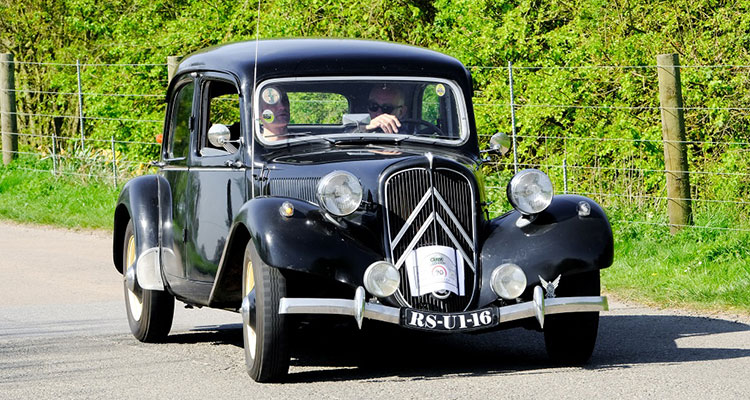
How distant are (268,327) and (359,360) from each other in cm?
109

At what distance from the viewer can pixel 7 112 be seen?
19.5 meters

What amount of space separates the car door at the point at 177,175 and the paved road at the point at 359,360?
540 mm

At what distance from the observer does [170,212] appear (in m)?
8.45

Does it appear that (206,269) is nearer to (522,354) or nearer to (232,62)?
(232,62)

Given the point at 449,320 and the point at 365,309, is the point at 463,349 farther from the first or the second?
the point at 365,309

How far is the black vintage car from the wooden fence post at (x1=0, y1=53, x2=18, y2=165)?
11.4m

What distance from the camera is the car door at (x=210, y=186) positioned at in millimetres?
7633

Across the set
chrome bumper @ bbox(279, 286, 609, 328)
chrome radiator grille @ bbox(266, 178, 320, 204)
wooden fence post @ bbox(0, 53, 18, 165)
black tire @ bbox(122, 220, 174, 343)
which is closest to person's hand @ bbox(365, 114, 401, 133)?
chrome radiator grille @ bbox(266, 178, 320, 204)

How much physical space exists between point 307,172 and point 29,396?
189cm

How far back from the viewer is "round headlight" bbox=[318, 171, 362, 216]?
6.65m

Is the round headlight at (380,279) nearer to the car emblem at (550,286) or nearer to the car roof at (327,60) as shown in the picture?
the car emblem at (550,286)

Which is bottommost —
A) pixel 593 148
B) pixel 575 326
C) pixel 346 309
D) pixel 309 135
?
pixel 575 326

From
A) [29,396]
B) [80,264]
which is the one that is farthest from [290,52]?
[80,264]

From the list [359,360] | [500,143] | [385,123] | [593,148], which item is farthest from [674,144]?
[359,360]
